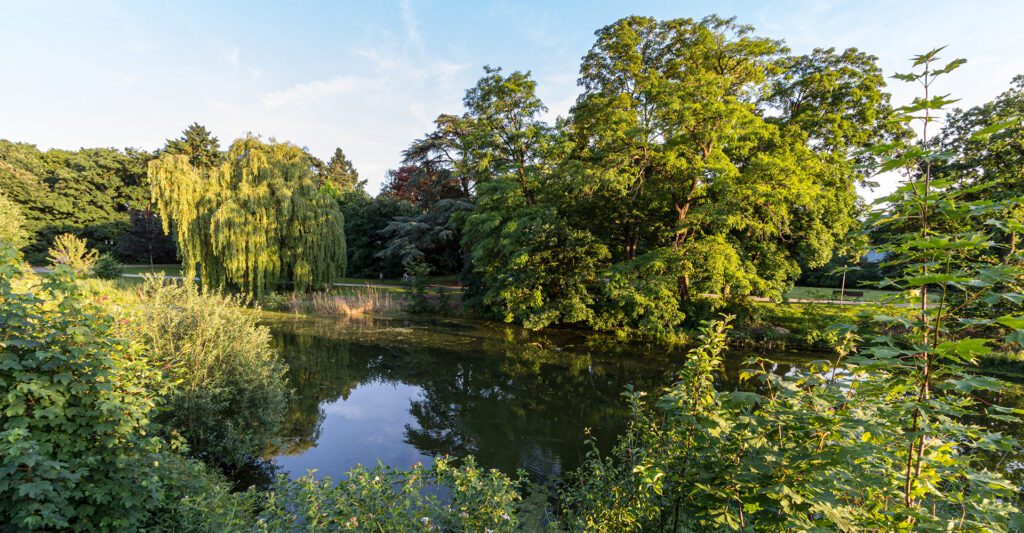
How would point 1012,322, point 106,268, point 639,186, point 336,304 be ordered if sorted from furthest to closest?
point 106,268
point 336,304
point 639,186
point 1012,322

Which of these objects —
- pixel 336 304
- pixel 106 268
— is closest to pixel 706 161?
pixel 336 304

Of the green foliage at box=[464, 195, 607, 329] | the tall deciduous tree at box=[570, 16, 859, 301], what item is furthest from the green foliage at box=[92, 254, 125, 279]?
the tall deciduous tree at box=[570, 16, 859, 301]

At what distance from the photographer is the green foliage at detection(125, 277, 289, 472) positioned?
20.4ft

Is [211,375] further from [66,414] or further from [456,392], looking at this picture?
[456,392]

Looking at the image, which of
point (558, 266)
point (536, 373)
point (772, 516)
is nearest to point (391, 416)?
point (536, 373)

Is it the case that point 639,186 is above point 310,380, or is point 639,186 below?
above

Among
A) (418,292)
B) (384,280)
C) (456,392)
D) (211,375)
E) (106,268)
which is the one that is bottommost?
(456,392)

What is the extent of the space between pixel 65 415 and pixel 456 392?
862 centimetres

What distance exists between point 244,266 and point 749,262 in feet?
73.2

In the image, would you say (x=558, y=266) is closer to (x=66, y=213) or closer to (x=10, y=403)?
(x=10, y=403)

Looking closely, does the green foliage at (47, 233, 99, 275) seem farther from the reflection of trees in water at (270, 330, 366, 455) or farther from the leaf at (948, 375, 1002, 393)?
the leaf at (948, 375, 1002, 393)

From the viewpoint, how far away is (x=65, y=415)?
306 cm

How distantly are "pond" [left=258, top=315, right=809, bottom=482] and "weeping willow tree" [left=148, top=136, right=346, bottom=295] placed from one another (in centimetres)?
370

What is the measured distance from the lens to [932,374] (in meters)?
1.97
